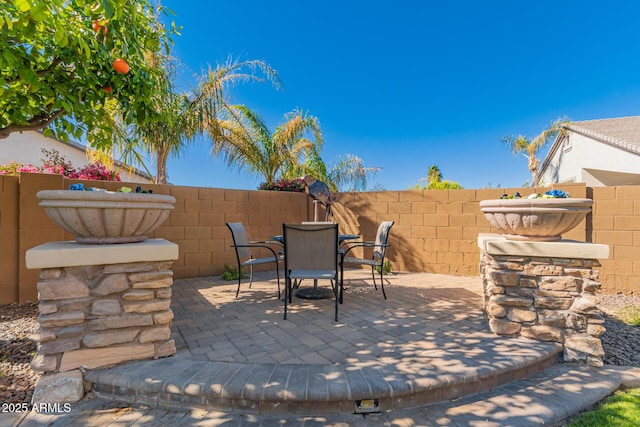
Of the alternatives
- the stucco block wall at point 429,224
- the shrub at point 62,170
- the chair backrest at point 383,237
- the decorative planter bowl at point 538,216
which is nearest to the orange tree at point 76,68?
the shrub at point 62,170

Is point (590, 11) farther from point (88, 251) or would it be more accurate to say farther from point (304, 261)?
point (88, 251)

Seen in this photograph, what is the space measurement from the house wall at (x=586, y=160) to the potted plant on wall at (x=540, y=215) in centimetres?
705

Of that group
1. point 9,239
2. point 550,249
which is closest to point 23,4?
point 9,239

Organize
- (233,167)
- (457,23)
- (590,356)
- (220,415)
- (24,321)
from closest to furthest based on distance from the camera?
1. (220,415)
2. (590,356)
3. (24,321)
4. (233,167)
5. (457,23)

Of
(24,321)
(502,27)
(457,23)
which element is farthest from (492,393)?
(502,27)

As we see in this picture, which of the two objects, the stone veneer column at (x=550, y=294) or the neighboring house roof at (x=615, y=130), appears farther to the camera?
the neighboring house roof at (x=615, y=130)

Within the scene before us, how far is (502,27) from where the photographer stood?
26.1 feet

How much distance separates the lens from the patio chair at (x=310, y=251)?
104 inches

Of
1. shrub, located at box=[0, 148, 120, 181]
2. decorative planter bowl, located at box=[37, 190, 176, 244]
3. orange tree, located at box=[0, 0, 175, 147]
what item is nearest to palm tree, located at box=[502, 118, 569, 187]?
orange tree, located at box=[0, 0, 175, 147]

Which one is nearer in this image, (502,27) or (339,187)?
(502,27)

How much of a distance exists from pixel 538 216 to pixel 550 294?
631 mm

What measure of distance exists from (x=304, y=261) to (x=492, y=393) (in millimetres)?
1747

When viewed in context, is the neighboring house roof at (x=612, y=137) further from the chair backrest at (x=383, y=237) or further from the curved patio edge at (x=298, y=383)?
the curved patio edge at (x=298, y=383)

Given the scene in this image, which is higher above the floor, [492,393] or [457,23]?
[457,23]
